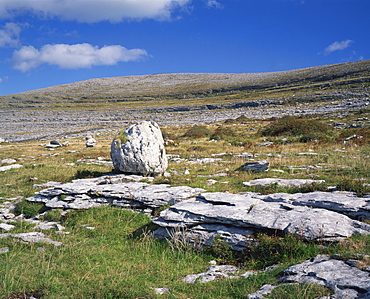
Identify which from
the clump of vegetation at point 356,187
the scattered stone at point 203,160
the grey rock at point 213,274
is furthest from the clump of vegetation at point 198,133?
the grey rock at point 213,274

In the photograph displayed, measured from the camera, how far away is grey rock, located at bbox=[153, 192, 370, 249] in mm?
8141

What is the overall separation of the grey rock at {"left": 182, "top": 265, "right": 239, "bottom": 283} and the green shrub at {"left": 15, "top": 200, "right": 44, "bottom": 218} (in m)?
10.0

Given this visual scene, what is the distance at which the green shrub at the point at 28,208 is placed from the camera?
44.7ft

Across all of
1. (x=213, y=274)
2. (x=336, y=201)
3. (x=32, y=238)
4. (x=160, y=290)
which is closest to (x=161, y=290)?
(x=160, y=290)

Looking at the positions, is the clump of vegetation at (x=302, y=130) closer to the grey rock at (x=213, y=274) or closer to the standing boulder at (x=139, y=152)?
the standing boulder at (x=139, y=152)

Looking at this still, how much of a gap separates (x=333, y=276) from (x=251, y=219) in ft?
10.9

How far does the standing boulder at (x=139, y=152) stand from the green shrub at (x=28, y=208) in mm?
5713

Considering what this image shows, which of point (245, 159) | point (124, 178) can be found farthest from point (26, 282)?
point (245, 159)

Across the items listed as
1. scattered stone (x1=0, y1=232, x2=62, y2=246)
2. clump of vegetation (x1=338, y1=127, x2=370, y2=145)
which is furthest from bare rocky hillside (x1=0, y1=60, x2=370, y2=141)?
scattered stone (x1=0, y1=232, x2=62, y2=246)

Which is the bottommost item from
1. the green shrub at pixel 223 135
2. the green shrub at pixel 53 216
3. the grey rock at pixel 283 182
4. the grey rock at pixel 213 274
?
the grey rock at pixel 213 274

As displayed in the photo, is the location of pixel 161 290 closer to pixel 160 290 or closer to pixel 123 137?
pixel 160 290

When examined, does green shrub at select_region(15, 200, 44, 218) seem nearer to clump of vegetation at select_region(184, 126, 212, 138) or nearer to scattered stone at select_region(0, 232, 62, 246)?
scattered stone at select_region(0, 232, 62, 246)

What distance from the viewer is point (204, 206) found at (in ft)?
34.2

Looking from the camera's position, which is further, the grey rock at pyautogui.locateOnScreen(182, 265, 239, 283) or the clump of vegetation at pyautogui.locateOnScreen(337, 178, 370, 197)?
the clump of vegetation at pyautogui.locateOnScreen(337, 178, 370, 197)
